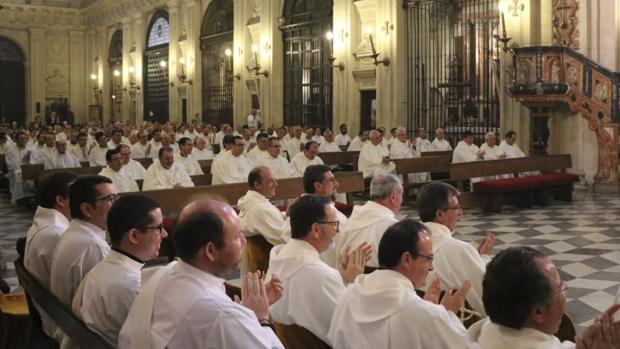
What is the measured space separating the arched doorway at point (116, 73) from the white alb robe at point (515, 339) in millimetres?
33533

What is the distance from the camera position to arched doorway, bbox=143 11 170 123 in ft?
97.8

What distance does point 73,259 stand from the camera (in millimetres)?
3891

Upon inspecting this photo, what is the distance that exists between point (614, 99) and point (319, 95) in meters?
9.71

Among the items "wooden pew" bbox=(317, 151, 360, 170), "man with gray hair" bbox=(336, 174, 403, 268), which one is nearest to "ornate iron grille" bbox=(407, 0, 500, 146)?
"wooden pew" bbox=(317, 151, 360, 170)

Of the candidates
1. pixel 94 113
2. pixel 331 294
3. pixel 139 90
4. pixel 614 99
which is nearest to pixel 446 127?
pixel 614 99

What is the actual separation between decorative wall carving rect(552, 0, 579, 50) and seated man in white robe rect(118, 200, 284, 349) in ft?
43.1

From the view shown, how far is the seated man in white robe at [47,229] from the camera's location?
431cm

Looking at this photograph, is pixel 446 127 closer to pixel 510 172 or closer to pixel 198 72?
pixel 510 172

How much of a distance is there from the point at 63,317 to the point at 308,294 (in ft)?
4.04

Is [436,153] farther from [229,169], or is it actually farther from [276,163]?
[229,169]

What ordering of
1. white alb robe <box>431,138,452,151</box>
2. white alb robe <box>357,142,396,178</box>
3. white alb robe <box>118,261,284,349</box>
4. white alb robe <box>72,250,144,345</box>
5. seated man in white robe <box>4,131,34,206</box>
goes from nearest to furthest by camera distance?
white alb robe <box>118,261,284,349</box> < white alb robe <box>72,250,144,345</box> < white alb robe <box>357,142,396,178</box> < seated man in white robe <box>4,131,34,206</box> < white alb robe <box>431,138,452,151</box>

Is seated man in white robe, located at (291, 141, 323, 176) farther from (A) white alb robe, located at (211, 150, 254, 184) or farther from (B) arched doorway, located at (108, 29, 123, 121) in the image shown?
(B) arched doorway, located at (108, 29, 123, 121)

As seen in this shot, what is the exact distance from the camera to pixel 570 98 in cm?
1345

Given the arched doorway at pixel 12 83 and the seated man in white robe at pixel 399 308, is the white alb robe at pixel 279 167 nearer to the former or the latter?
the seated man in white robe at pixel 399 308
